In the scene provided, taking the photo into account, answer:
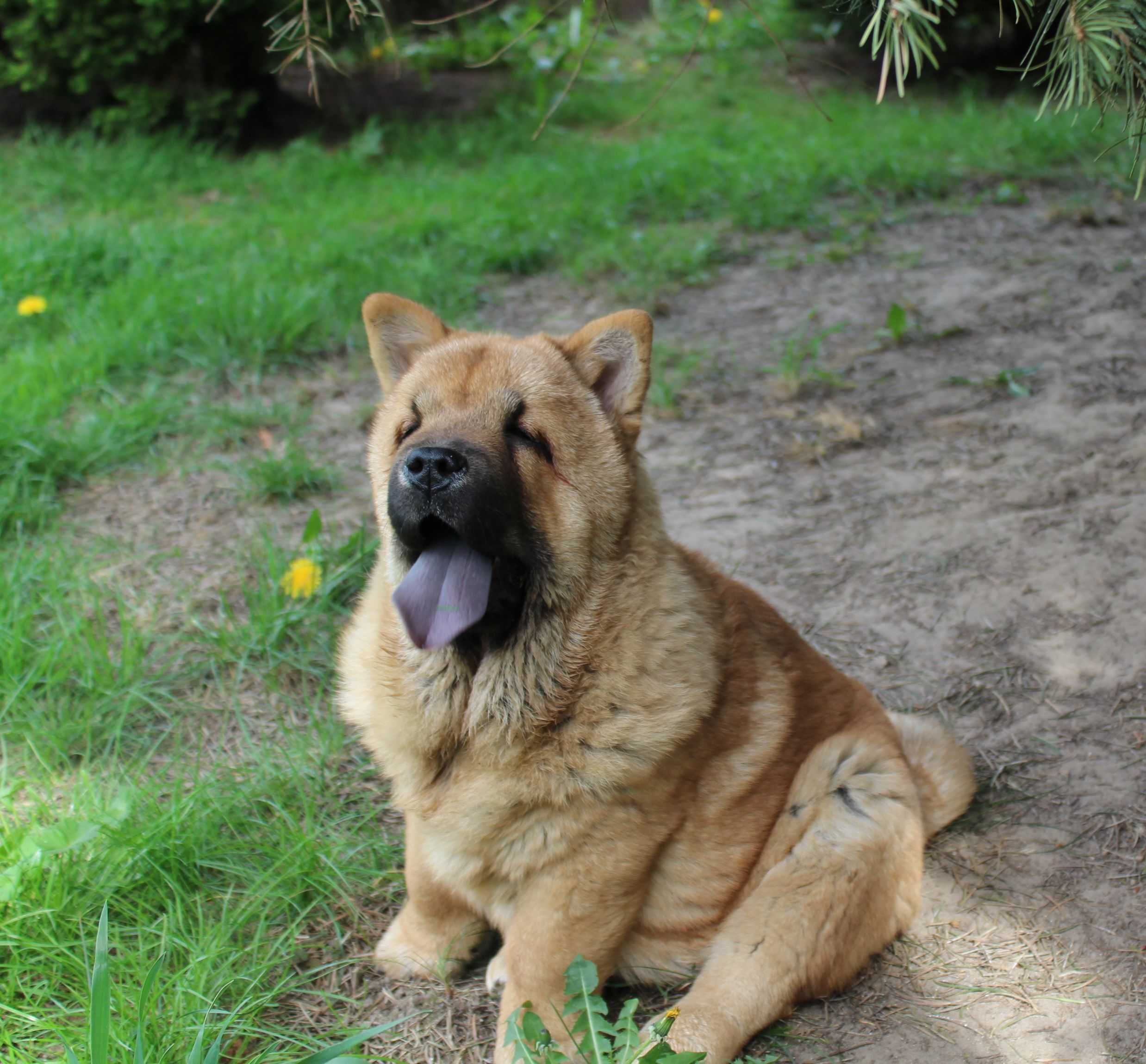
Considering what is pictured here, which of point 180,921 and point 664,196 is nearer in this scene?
point 180,921

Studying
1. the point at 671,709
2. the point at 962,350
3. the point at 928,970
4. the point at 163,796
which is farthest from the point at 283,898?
the point at 962,350

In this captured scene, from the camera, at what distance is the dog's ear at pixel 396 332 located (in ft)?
9.86

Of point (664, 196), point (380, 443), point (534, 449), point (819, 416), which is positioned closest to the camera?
point (534, 449)

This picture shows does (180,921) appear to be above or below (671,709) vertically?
below

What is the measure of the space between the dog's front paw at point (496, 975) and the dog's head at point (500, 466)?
0.90 meters

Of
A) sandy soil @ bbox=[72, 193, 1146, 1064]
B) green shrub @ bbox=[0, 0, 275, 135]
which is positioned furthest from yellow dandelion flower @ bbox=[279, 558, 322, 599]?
green shrub @ bbox=[0, 0, 275, 135]

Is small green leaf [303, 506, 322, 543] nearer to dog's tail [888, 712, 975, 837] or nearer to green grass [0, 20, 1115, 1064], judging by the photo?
green grass [0, 20, 1115, 1064]

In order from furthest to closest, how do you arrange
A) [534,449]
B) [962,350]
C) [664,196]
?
1. [664,196]
2. [962,350]
3. [534,449]

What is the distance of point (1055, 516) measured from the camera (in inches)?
173

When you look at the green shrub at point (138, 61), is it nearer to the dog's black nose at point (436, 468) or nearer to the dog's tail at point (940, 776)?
the dog's black nose at point (436, 468)

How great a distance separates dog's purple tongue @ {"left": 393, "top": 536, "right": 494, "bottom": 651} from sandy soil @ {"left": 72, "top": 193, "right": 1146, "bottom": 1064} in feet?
3.59

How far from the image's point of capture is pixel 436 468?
250cm

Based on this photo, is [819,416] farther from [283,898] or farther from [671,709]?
[283,898]

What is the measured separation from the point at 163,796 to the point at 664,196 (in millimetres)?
6443
